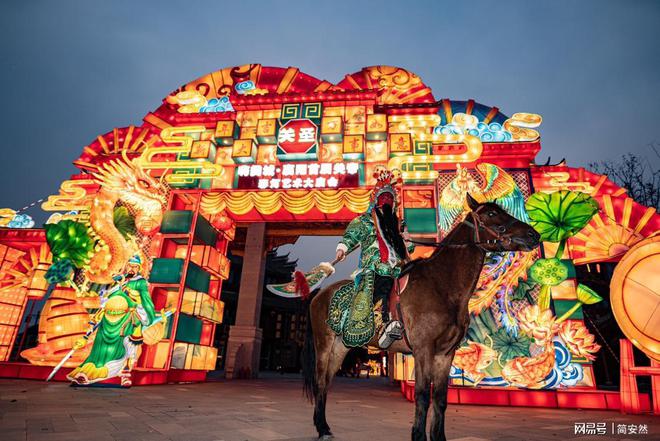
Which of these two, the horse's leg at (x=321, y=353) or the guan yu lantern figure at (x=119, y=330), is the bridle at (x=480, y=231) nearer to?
the horse's leg at (x=321, y=353)

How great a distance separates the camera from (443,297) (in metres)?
3.27

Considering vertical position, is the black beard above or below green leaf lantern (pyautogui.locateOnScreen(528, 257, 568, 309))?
below

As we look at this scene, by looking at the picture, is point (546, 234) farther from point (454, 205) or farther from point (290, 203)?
point (290, 203)

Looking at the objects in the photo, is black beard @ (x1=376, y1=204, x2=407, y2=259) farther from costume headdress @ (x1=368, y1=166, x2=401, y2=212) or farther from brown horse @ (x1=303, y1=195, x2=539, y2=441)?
brown horse @ (x1=303, y1=195, x2=539, y2=441)

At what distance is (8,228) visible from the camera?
40.7 ft

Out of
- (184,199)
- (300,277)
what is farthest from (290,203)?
(300,277)

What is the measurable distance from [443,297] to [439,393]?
0.83 m

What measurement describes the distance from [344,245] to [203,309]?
8.50 meters

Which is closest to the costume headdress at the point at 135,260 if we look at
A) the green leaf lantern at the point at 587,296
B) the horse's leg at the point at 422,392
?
the horse's leg at the point at 422,392

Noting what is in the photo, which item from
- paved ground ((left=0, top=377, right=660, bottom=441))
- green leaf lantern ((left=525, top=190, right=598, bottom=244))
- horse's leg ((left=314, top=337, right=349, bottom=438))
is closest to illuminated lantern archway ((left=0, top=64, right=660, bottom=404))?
green leaf lantern ((left=525, top=190, right=598, bottom=244))

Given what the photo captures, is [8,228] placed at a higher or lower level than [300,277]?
higher

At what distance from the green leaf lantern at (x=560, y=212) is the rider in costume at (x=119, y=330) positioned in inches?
361

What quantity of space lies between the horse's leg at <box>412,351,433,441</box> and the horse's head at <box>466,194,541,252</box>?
119 cm

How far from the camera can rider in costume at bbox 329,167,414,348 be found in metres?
3.62
